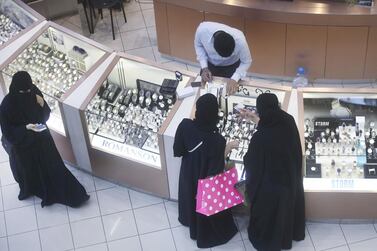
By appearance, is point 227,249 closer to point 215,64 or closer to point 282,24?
point 215,64

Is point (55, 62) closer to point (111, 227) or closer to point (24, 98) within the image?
point (24, 98)

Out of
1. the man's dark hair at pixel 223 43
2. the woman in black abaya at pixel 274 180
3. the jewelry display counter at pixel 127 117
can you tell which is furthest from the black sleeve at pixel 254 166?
the man's dark hair at pixel 223 43

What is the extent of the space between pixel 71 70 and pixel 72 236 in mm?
1699

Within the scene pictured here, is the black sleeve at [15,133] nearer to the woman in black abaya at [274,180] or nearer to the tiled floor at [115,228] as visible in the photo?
the tiled floor at [115,228]

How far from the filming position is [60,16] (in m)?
9.14

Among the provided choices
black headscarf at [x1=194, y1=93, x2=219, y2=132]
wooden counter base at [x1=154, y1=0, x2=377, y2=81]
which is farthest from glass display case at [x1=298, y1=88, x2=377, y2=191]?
wooden counter base at [x1=154, y1=0, x2=377, y2=81]

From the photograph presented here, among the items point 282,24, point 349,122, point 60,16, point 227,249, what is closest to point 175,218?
point 227,249

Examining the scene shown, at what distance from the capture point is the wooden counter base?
7004 millimetres

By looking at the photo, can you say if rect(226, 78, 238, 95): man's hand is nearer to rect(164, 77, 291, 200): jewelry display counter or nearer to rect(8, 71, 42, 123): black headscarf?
rect(164, 77, 291, 200): jewelry display counter

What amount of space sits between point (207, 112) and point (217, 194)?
805mm

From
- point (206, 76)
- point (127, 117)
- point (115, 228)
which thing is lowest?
point (115, 228)

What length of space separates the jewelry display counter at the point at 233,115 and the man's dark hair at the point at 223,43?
29 centimetres

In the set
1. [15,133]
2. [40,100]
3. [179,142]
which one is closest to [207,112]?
[179,142]

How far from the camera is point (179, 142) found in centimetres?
509
